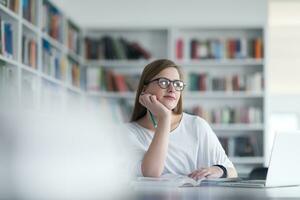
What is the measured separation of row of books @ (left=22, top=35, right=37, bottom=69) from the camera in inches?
175

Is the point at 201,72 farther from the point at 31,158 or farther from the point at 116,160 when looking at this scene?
the point at 31,158

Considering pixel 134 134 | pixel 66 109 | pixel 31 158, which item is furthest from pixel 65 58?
pixel 31 158

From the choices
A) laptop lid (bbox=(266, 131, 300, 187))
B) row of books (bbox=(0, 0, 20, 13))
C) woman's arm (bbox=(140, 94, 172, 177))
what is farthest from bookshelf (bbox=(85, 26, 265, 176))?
laptop lid (bbox=(266, 131, 300, 187))

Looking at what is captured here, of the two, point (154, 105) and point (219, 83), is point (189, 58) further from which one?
point (154, 105)

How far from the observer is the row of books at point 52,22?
5004 mm

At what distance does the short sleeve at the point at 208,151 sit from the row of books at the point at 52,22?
9.55 ft

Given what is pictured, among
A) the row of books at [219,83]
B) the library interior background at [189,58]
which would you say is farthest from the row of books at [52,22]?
the row of books at [219,83]

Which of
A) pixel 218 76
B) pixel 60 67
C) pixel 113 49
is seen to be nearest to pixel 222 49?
pixel 218 76

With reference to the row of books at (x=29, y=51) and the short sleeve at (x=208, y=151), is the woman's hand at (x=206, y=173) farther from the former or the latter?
the row of books at (x=29, y=51)

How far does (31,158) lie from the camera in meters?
1.24

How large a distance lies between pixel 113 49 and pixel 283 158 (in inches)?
183

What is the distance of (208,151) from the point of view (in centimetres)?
230

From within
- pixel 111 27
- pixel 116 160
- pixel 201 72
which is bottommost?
pixel 116 160

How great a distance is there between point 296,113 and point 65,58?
3674mm
